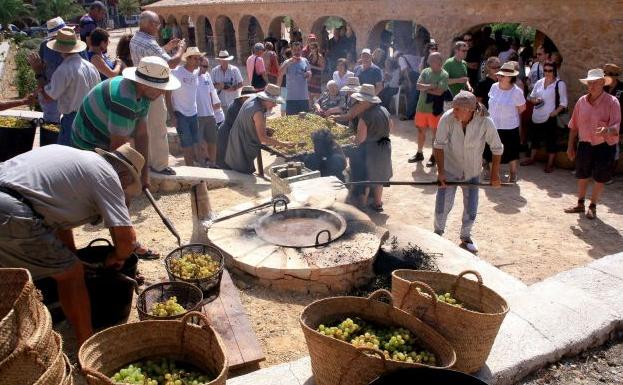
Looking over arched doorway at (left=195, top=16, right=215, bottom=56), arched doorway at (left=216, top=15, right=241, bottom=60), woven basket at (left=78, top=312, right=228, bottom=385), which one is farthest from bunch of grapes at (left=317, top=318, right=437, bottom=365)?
arched doorway at (left=195, top=16, right=215, bottom=56)

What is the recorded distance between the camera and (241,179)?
7.68 metres

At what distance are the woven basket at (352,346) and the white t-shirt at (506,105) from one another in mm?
5809

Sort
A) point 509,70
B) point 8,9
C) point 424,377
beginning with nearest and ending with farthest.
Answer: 1. point 424,377
2. point 509,70
3. point 8,9

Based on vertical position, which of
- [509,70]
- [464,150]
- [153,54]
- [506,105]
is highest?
[153,54]

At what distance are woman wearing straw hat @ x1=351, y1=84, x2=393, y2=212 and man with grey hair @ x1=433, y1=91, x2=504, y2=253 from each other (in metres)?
1.22

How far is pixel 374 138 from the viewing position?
691 centimetres

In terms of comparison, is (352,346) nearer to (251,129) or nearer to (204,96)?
(251,129)

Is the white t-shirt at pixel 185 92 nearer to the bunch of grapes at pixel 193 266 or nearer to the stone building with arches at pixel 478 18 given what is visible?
the bunch of grapes at pixel 193 266

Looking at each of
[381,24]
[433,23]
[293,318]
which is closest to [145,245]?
[293,318]

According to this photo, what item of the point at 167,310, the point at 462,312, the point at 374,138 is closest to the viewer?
the point at 462,312

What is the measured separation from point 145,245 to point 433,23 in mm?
9735

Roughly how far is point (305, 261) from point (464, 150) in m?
2.28

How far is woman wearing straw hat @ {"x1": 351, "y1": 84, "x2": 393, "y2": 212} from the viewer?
6.80m

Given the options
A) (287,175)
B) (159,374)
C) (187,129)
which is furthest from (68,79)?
(159,374)
